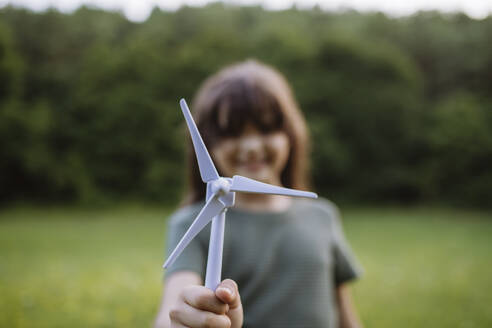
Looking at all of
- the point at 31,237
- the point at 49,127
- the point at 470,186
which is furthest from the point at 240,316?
the point at 470,186

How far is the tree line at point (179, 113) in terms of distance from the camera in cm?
2759

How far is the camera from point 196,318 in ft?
4.79

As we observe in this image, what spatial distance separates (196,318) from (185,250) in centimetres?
86

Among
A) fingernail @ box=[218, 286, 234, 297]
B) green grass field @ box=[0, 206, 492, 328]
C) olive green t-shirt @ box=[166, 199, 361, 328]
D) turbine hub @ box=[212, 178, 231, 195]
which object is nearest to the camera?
fingernail @ box=[218, 286, 234, 297]

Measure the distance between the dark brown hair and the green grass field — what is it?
18.2 ft

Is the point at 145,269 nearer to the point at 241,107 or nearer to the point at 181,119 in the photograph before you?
the point at 241,107

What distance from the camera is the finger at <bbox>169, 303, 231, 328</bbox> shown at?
56.2 inches

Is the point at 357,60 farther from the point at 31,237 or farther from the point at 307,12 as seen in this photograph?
the point at 31,237

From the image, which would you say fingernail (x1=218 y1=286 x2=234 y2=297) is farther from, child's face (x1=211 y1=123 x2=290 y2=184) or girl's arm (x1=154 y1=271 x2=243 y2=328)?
child's face (x1=211 y1=123 x2=290 y2=184)

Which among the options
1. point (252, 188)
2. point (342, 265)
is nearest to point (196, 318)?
point (252, 188)

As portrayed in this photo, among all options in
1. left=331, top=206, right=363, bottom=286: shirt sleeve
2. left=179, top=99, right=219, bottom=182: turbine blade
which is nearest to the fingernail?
left=179, top=99, right=219, bottom=182: turbine blade

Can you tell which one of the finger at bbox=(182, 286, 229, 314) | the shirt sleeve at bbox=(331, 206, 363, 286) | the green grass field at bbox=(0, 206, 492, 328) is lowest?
the green grass field at bbox=(0, 206, 492, 328)

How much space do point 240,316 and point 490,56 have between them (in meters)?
36.2

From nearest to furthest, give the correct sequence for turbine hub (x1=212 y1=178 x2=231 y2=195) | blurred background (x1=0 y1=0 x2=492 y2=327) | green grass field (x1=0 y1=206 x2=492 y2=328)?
turbine hub (x1=212 y1=178 x2=231 y2=195)
green grass field (x1=0 y1=206 x2=492 y2=328)
blurred background (x1=0 y1=0 x2=492 y2=327)
